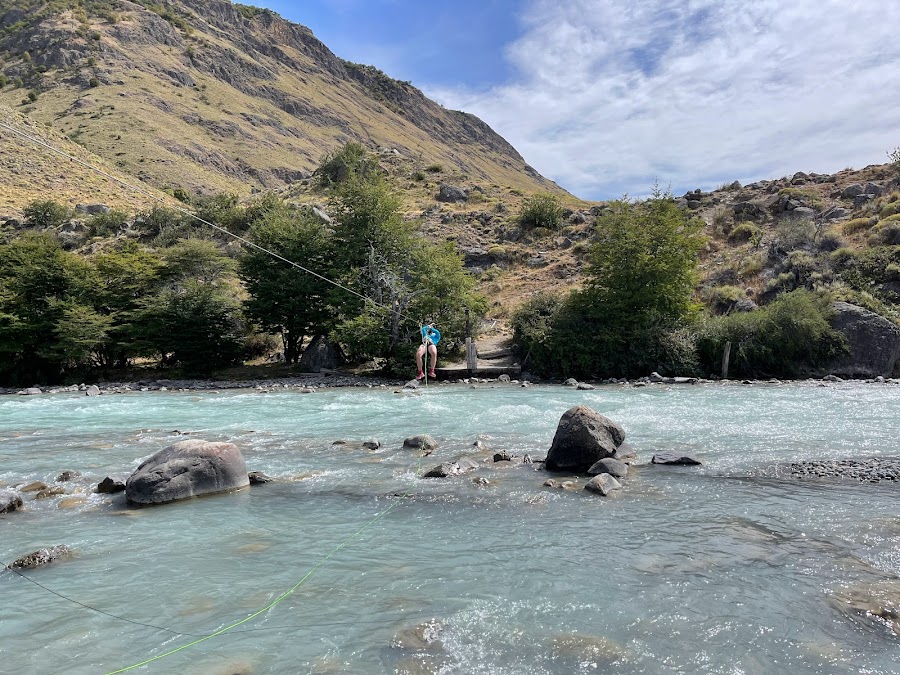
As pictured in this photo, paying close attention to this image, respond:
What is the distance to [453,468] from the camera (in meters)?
9.84

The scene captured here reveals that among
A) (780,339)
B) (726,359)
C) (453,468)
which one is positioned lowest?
(453,468)

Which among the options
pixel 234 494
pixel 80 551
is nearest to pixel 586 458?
pixel 234 494

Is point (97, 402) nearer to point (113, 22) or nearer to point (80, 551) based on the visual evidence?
point (80, 551)

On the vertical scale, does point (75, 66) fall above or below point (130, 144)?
above

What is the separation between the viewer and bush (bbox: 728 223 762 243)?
4025 centimetres

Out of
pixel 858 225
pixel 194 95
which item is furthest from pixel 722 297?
pixel 194 95

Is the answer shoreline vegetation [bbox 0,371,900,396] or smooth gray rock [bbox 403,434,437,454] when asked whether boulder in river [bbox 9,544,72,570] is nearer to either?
smooth gray rock [bbox 403,434,437,454]

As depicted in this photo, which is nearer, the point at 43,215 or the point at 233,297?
the point at 233,297

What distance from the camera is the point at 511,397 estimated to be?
20.8 m

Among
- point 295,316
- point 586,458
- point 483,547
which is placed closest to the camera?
point 483,547

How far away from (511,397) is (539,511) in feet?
43.1

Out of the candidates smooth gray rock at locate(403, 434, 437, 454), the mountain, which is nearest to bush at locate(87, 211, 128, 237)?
the mountain

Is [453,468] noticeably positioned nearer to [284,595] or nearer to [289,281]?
[284,595]

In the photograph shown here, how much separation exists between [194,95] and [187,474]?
116m
